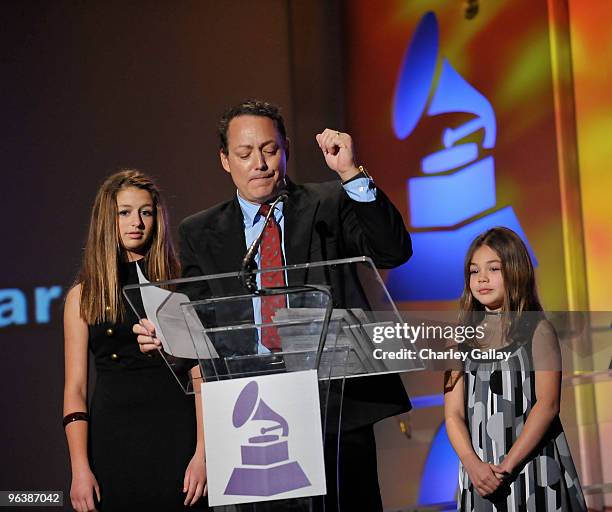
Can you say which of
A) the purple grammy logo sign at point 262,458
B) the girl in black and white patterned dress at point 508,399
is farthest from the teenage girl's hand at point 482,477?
the purple grammy logo sign at point 262,458

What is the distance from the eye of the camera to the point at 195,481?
2.40 meters

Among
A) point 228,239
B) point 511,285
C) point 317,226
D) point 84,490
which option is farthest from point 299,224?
point 84,490

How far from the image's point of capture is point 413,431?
12.9 ft

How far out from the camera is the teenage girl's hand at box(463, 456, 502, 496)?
239 centimetres

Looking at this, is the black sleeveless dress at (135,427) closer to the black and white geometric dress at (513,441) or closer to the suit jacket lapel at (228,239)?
the suit jacket lapel at (228,239)

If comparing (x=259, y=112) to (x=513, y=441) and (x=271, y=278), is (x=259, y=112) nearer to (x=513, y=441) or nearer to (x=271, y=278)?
(x=271, y=278)

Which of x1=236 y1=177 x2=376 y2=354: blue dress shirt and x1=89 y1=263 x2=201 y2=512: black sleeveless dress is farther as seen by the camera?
x1=89 y1=263 x2=201 y2=512: black sleeveless dress

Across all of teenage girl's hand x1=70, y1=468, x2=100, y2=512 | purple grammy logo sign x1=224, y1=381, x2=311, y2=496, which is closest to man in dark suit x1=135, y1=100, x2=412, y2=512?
purple grammy logo sign x1=224, y1=381, x2=311, y2=496

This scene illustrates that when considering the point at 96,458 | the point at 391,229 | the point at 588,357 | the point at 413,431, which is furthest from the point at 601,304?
the point at 96,458

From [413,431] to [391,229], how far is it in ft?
6.49

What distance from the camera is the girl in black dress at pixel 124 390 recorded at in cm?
249

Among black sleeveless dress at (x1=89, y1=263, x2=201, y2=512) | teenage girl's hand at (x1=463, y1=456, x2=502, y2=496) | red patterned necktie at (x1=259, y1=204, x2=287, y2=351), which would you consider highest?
red patterned necktie at (x1=259, y1=204, x2=287, y2=351)

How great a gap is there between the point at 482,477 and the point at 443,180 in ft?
5.72

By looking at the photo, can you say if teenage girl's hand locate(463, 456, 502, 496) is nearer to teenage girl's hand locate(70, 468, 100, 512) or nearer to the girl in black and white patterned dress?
the girl in black and white patterned dress
